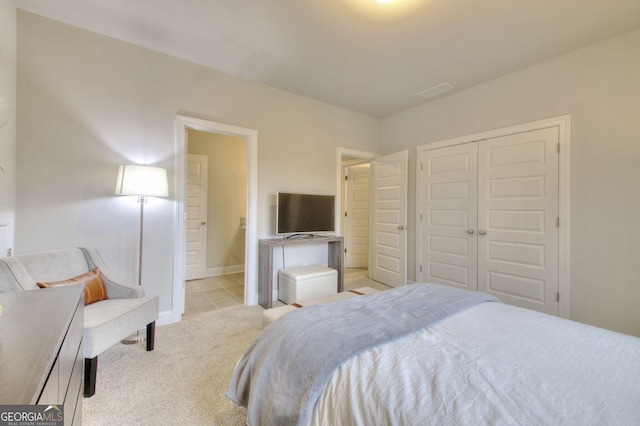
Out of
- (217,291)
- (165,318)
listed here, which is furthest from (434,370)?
(217,291)

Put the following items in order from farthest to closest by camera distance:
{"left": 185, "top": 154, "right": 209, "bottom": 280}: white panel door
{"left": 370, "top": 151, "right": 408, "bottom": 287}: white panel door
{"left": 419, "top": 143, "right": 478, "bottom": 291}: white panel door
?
1. {"left": 185, "top": 154, "right": 209, "bottom": 280}: white panel door
2. {"left": 370, "top": 151, "right": 408, "bottom": 287}: white panel door
3. {"left": 419, "top": 143, "right": 478, "bottom": 291}: white panel door

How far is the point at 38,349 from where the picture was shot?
25.4 inches

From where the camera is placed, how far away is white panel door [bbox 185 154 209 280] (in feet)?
14.5

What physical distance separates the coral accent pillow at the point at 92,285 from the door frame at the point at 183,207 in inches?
28.6

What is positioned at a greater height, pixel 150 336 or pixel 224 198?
pixel 224 198

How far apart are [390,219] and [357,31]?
2.63 m

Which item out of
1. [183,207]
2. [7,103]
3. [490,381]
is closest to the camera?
[490,381]

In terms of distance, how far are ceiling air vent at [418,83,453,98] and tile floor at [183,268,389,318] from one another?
2865 mm

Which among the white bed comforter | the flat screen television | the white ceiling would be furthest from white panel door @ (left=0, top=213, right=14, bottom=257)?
the white bed comforter

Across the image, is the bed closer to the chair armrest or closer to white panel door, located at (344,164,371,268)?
the chair armrest

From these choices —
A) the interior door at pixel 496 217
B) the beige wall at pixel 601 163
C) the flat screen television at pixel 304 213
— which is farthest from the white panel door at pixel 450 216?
the flat screen television at pixel 304 213

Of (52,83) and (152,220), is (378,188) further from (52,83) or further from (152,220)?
(52,83)

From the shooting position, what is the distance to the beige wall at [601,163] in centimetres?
229

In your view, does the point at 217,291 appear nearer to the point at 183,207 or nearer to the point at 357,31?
the point at 183,207
